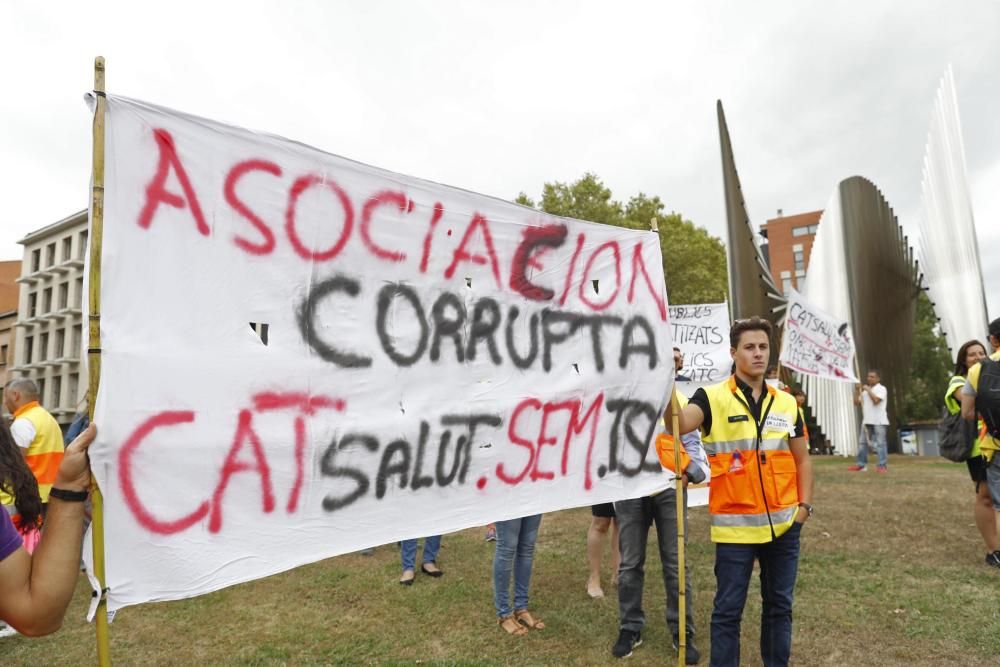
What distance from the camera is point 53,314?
49.8 meters

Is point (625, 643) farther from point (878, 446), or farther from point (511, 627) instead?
point (878, 446)

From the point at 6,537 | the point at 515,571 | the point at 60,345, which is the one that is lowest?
the point at 515,571

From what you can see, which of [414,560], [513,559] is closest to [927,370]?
[414,560]

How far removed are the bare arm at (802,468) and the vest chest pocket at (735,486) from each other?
1.07 ft

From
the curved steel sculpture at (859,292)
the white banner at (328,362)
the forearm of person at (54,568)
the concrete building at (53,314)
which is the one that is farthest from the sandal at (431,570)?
the concrete building at (53,314)

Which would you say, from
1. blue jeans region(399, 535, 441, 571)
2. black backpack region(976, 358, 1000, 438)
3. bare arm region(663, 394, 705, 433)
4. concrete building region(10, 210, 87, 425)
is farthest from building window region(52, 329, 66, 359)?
black backpack region(976, 358, 1000, 438)

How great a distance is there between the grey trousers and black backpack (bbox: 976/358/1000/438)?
300cm

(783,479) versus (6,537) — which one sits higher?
(6,537)

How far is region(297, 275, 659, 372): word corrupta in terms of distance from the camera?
2.81 meters

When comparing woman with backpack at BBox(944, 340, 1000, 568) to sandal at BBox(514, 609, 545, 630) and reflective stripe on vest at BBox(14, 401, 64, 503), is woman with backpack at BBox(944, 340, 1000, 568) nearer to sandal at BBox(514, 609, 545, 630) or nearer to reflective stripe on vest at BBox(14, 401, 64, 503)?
sandal at BBox(514, 609, 545, 630)

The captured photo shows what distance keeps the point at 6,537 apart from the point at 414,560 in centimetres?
455

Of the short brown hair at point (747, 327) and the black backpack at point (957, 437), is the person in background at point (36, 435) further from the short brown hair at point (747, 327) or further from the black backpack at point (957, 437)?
the black backpack at point (957, 437)

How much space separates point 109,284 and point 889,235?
2438cm

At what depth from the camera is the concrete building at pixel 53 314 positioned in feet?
162
